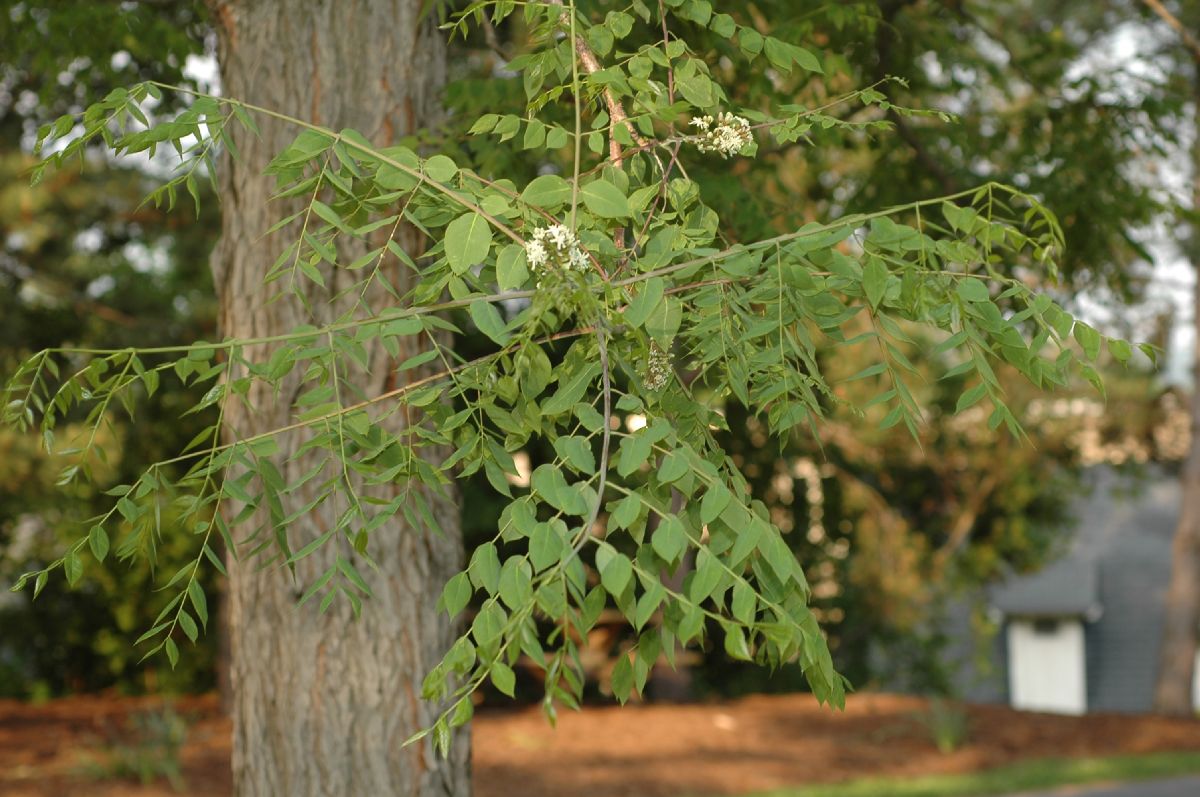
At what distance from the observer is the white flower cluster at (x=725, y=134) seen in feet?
9.99

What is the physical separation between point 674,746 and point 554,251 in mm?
9565

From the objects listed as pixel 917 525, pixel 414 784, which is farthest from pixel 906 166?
pixel 917 525

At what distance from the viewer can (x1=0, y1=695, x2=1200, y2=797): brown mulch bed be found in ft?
33.0

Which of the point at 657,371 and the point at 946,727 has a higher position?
the point at 657,371

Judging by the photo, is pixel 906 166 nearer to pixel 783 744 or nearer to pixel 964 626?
pixel 783 744

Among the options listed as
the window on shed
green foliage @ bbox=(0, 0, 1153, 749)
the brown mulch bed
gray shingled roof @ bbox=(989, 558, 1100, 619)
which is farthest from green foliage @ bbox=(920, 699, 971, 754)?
the window on shed

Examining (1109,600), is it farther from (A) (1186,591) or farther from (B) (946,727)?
(B) (946,727)

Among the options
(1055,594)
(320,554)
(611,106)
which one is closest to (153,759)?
(320,554)

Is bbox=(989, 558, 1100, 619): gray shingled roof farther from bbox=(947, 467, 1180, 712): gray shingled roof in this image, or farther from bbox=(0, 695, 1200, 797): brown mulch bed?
bbox=(0, 695, 1200, 797): brown mulch bed

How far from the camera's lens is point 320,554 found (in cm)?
438

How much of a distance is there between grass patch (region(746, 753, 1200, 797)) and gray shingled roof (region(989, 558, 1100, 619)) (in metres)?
17.0

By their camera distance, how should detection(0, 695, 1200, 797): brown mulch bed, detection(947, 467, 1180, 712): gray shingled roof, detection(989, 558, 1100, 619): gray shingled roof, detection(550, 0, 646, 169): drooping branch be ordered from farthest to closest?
detection(947, 467, 1180, 712): gray shingled roof
detection(989, 558, 1100, 619): gray shingled roof
detection(0, 695, 1200, 797): brown mulch bed
detection(550, 0, 646, 169): drooping branch

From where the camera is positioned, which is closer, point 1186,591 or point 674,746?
point 674,746

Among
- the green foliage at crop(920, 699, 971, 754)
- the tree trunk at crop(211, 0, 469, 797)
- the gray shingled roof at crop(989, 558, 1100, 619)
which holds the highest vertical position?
the tree trunk at crop(211, 0, 469, 797)
